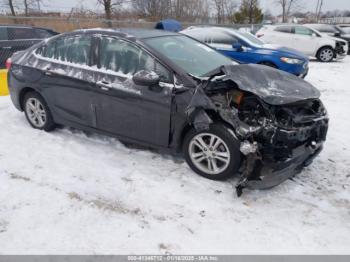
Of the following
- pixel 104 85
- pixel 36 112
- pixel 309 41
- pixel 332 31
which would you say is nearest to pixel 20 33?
pixel 36 112

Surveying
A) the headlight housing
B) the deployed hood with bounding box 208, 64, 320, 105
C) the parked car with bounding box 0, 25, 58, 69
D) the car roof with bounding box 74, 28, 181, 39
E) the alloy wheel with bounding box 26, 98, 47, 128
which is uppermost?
the car roof with bounding box 74, 28, 181, 39

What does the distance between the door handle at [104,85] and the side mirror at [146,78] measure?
1.60 feet

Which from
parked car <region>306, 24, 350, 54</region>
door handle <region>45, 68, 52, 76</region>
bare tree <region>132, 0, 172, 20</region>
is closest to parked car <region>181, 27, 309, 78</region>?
door handle <region>45, 68, 52, 76</region>

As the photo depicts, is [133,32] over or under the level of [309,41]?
over

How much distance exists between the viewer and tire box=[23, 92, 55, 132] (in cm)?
473

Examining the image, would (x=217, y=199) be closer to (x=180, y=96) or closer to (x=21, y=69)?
(x=180, y=96)

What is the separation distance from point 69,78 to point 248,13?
108 feet

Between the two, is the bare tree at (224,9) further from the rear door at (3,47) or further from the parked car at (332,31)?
the rear door at (3,47)

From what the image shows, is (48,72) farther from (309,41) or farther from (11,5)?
(11,5)

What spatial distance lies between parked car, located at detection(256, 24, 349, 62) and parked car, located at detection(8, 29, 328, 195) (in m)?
10.7

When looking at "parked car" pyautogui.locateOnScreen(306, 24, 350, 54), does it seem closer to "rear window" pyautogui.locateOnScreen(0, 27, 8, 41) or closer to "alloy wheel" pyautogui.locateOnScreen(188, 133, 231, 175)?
"rear window" pyautogui.locateOnScreen(0, 27, 8, 41)

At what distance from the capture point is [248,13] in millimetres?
33500

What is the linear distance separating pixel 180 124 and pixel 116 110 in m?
0.90

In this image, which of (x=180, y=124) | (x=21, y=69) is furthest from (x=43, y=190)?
(x=21, y=69)
